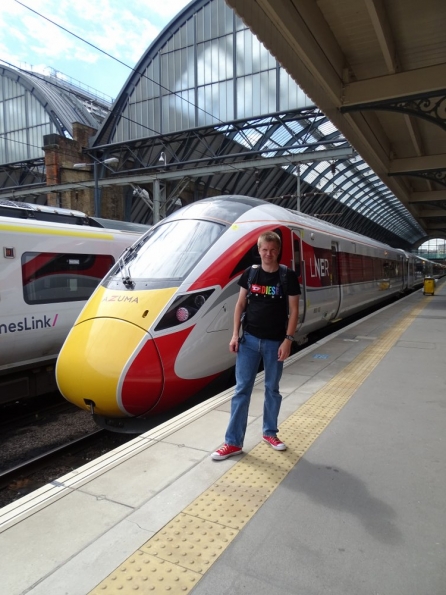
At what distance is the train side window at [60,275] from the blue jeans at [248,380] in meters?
3.81

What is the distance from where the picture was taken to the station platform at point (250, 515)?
2.01 m

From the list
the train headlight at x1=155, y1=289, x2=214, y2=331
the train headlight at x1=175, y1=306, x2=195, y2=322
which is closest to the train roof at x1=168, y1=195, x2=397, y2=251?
the train headlight at x1=155, y1=289, x2=214, y2=331

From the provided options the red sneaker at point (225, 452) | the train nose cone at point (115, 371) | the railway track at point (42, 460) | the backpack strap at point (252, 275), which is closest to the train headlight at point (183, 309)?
the train nose cone at point (115, 371)

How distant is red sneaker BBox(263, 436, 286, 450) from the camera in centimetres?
333

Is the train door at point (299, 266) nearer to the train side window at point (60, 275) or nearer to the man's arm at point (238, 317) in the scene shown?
the train side window at point (60, 275)

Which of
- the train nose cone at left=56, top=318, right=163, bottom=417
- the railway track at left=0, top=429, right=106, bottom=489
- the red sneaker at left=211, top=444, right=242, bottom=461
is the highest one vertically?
the train nose cone at left=56, top=318, right=163, bottom=417

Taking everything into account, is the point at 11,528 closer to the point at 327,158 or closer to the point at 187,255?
the point at 187,255

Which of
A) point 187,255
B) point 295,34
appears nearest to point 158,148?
point 295,34

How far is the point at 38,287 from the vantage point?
19.9 ft

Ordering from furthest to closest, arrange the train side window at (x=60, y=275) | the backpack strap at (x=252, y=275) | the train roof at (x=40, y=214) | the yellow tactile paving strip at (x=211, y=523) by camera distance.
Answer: the train roof at (x=40, y=214) < the train side window at (x=60, y=275) < the backpack strap at (x=252, y=275) < the yellow tactile paving strip at (x=211, y=523)

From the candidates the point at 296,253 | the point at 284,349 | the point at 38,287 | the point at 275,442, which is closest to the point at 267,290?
the point at 284,349

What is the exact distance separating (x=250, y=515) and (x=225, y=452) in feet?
2.36

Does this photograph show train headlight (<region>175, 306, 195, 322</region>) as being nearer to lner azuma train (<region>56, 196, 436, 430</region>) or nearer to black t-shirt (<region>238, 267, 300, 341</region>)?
lner azuma train (<region>56, 196, 436, 430</region>)

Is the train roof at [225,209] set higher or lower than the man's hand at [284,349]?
higher
